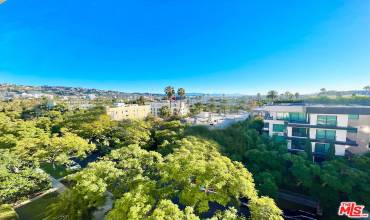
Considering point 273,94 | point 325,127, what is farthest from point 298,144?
point 273,94

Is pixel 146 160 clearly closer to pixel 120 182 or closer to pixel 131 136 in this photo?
pixel 120 182

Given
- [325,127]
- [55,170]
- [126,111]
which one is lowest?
[55,170]

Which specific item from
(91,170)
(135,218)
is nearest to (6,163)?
(91,170)

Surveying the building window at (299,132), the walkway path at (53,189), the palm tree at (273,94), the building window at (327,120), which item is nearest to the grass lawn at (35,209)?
the walkway path at (53,189)

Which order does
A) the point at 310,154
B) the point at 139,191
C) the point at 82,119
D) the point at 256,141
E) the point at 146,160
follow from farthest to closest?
the point at 82,119 → the point at 256,141 → the point at 310,154 → the point at 146,160 → the point at 139,191

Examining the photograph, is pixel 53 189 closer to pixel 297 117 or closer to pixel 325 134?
pixel 297 117

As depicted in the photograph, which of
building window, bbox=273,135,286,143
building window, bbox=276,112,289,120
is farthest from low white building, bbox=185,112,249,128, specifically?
building window, bbox=273,135,286,143
